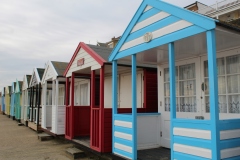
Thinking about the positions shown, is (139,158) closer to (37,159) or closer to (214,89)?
(214,89)

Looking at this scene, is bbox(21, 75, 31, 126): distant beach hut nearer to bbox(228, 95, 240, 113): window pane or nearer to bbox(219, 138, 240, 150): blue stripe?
bbox(228, 95, 240, 113): window pane

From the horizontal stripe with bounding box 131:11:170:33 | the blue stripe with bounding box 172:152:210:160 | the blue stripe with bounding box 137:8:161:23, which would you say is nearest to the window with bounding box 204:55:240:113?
the blue stripe with bounding box 172:152:210:160

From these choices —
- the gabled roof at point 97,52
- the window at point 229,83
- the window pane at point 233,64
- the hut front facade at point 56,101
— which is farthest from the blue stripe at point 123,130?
the hut front facade at point 56,101

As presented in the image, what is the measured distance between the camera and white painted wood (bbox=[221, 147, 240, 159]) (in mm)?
3299

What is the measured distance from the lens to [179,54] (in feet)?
17.7

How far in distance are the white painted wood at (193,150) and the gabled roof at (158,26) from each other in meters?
1.80

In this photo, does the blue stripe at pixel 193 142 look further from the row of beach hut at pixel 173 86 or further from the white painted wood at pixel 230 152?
the white painted wood at pixel 230 152

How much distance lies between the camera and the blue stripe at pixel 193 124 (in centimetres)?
338

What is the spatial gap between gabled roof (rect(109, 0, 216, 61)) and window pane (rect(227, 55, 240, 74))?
140cm

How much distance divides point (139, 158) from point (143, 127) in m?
1.06

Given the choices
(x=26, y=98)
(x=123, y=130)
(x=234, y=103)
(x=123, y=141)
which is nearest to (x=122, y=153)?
(x=123, y=141)

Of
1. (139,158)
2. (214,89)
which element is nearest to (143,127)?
(139,158)

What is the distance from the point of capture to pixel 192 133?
3.65 meters

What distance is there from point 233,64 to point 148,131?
2.77 metres
